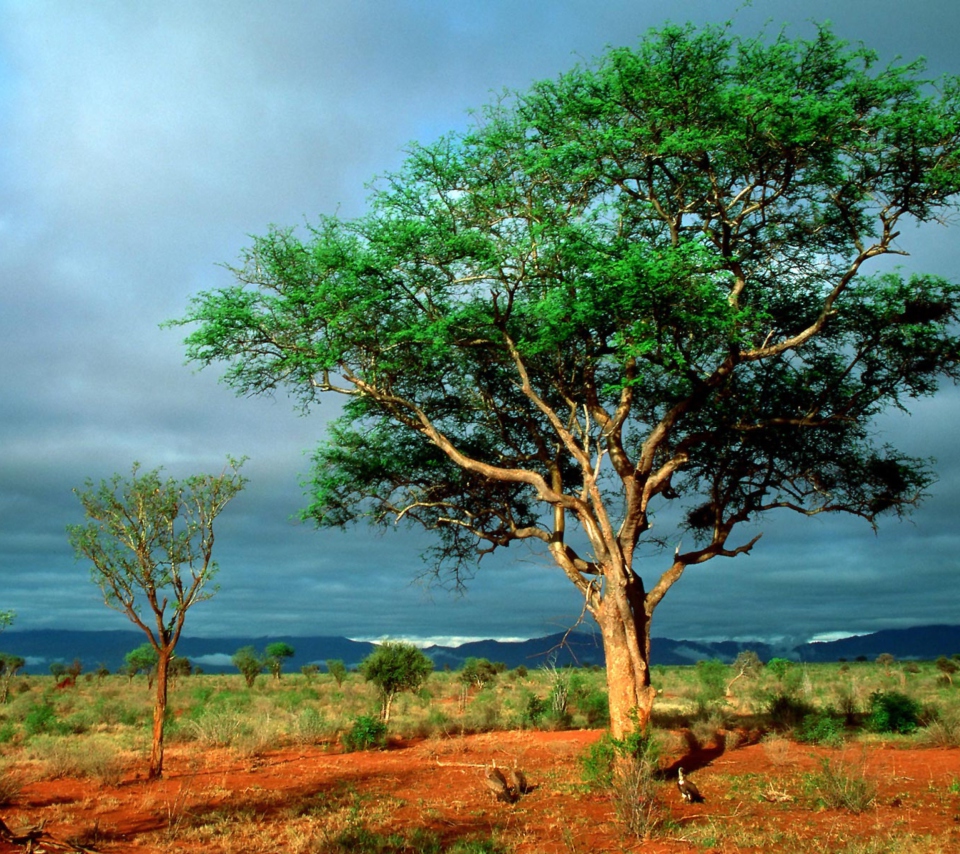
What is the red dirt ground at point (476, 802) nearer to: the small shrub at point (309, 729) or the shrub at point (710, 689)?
the small shrub at point (309, 729)

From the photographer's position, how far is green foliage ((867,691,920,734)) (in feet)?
70.1

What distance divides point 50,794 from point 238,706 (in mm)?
15248

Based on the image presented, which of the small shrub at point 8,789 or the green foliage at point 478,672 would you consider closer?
the small shrub at point 8,789

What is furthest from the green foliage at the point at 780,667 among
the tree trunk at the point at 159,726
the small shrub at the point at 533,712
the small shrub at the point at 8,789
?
the small shrub at the point at 8,789

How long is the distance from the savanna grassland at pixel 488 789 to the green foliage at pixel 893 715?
0.12 feet

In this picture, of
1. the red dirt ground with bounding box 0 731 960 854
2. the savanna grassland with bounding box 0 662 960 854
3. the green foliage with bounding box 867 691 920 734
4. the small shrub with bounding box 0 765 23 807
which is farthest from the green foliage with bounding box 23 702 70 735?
the green foliage with bounding box 867 691 920 734

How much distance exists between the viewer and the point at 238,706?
29547 mm

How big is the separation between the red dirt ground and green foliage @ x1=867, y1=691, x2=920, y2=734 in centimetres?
322

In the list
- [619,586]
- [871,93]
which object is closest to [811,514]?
[619,586]

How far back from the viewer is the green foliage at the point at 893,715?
21.4 m

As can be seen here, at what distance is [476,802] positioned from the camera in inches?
536

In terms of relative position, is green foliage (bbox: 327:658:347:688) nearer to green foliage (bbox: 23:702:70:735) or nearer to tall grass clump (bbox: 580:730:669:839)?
green foliage (bbox: 23:702:70:735)

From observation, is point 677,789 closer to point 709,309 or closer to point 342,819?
point 342,819

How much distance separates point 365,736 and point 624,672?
30.1 feet
